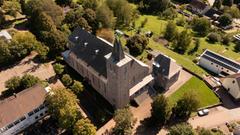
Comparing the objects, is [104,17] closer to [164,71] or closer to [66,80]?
[66,80]

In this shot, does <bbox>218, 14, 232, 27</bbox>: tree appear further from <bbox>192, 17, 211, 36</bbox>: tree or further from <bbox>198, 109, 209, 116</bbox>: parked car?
<bbox>198, 109, 209, 116</bbox>: parked car

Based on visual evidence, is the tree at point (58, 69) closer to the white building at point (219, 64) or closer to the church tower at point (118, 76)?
the church tower at point (118, 76)

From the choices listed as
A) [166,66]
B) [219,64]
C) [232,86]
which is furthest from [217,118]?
[219,64]

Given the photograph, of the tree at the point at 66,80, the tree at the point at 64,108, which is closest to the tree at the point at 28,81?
the tree at the point at 66,80

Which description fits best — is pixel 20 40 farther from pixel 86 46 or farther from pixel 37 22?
pixel 86 46

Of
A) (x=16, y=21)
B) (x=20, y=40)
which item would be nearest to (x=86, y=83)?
(x=20, y=40)

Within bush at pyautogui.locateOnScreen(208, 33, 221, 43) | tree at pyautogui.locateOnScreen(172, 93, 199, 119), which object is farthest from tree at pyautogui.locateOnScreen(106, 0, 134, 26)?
tree at pyautogui.locateOnScreen(172, 93, 199, 119)

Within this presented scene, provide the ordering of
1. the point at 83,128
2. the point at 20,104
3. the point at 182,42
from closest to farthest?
the point at 83,128 → the point at 20,104 → the point at 182,42

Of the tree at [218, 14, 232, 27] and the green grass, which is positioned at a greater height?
the tree at [218, 14, 232, 27]
